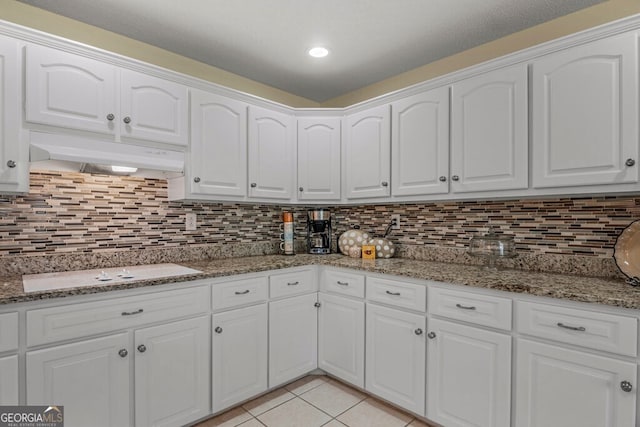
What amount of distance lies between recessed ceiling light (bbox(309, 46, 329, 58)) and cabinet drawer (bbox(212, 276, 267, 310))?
1586mm

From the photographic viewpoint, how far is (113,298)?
62.4 inches

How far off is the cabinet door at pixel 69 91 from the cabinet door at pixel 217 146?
479 millimetres

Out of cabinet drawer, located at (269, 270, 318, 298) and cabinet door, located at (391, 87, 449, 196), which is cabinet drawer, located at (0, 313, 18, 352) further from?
cabinet door, located at (391, 87, 449, 196)

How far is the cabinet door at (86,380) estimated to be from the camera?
141 centimetres

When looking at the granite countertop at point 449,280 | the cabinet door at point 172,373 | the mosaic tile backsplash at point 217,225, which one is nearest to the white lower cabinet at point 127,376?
the cabinet door at point 172,373

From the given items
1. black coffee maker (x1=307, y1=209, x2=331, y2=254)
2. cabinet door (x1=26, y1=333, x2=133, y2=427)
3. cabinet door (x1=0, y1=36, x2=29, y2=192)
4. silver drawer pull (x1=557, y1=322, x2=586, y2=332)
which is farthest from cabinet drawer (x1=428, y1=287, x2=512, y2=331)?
cabinet door (x1=0, y1=36, x2=29, y2=192)

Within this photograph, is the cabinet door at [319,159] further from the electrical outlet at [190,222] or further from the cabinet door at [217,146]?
the electrical outlet at [190,222]

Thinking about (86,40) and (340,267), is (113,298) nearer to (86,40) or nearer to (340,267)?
(340,267)

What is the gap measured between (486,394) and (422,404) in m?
0.39

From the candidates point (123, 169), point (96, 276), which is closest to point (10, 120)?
point (123, 169)

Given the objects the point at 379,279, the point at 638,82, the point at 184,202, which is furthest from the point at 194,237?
the point at 638,82

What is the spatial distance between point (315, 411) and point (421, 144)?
Result: 183 cm

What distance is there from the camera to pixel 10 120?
160 centimetres
